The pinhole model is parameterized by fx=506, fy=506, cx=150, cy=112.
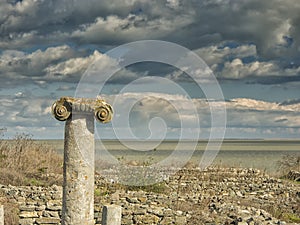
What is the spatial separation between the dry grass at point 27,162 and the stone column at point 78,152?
34.9 ft

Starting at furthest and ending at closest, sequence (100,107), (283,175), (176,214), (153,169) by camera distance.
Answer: (283,175) < (153,169) < (176,214) < (100,107)

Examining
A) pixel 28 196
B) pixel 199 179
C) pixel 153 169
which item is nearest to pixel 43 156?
pixel 153 169

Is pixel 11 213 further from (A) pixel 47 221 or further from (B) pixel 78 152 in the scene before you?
(B) pixel 78 152

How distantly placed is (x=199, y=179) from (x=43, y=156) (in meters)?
7.64

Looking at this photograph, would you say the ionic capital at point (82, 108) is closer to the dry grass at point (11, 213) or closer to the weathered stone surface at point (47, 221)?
the weathered stone surface at point (47, 221)

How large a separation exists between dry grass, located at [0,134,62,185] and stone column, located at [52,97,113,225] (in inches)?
418

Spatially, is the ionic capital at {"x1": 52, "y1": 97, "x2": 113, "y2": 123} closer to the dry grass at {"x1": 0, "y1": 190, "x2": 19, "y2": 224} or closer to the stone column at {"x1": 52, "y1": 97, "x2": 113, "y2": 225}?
the stone column at {"x1": 52, "y1": 97, "x2": 113, "y2": 225}

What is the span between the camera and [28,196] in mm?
14625

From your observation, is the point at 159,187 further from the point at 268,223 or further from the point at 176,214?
the point at 268,223

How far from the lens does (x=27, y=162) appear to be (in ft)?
72.0

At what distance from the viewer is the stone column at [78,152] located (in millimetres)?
7883

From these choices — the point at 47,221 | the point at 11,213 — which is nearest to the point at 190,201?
the point at 47,221

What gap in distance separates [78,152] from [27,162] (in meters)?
14.7

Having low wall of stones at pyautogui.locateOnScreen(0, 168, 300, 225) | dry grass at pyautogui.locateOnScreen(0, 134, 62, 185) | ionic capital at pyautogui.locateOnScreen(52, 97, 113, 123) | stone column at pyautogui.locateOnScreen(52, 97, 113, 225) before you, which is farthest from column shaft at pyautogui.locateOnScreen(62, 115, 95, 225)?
dry grass at pyautogui.locateOnScreen(0, 134, 62, 185)
